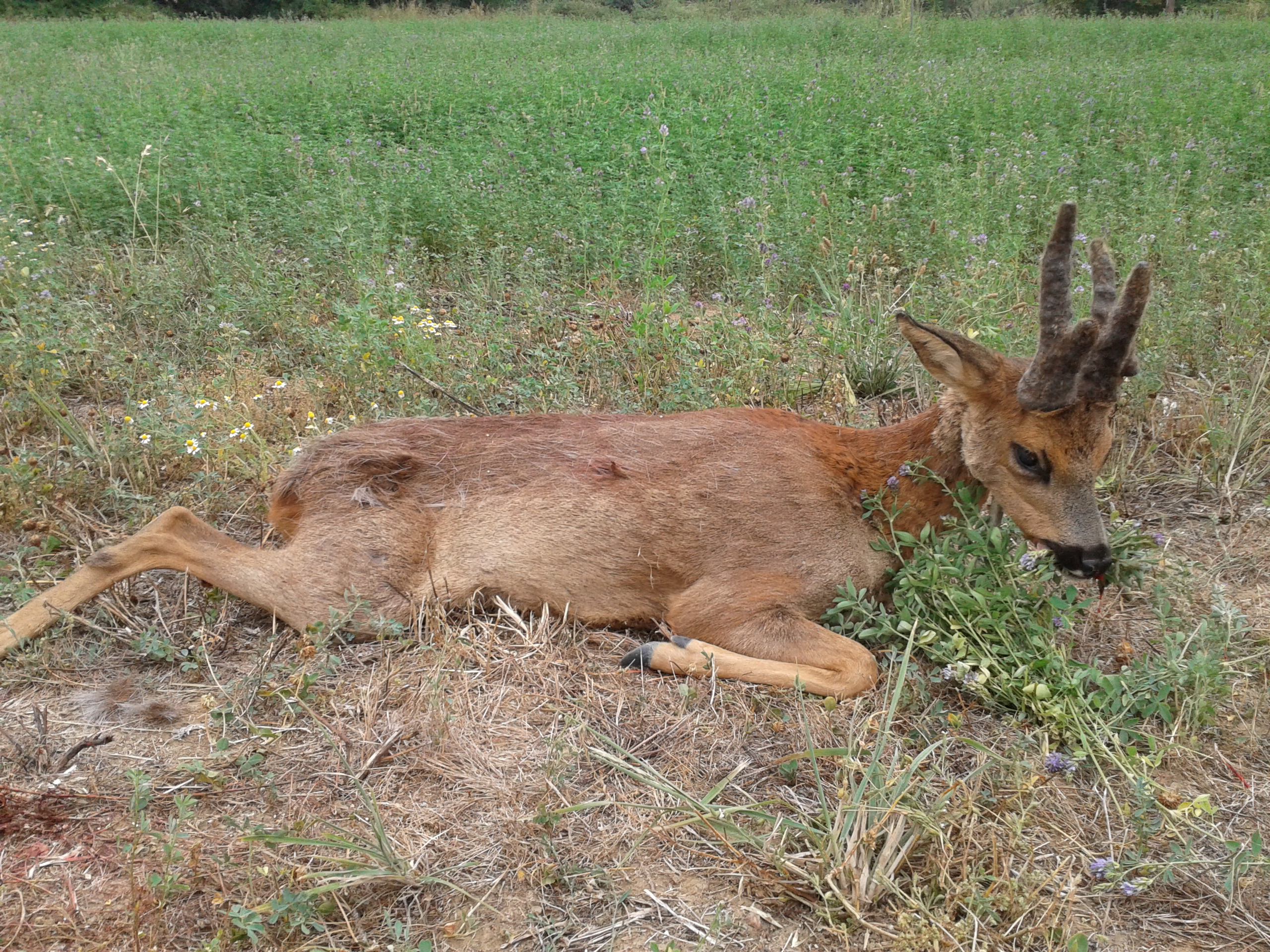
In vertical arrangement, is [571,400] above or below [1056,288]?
below

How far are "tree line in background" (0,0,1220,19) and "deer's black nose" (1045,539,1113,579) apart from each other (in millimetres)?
23650

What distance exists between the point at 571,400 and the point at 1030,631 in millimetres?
2896

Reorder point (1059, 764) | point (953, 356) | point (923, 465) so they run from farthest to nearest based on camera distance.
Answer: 1. point (923, 465)
2. point (953, 356)
3. point (1059, 764)

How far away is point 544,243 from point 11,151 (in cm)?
448

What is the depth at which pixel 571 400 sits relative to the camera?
18.8 ft

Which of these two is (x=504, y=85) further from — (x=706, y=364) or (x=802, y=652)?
(x=802, y=652)

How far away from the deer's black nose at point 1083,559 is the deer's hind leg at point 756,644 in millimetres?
791

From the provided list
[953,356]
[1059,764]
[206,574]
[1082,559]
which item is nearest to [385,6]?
[206,574]

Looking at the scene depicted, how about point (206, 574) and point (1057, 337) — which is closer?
point (1057, 337)

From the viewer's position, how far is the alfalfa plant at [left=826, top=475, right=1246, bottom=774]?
134 inches

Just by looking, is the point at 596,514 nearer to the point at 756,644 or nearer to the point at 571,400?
the point at 756,644

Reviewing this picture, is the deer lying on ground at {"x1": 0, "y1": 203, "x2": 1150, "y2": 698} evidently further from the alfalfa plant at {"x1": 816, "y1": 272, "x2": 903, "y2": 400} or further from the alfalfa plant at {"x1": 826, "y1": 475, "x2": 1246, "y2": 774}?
the alfalfa plant at {"x1": 816, "y1": 272, "x2": 903, "y2": 400}

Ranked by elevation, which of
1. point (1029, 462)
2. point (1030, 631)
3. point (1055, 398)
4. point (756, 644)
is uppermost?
point (1055, 398)

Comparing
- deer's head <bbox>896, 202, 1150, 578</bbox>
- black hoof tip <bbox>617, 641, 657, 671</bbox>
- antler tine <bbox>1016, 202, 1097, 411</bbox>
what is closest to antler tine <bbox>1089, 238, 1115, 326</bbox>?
deer's head <bbox>896, 202, 1150, 578</bbox>
